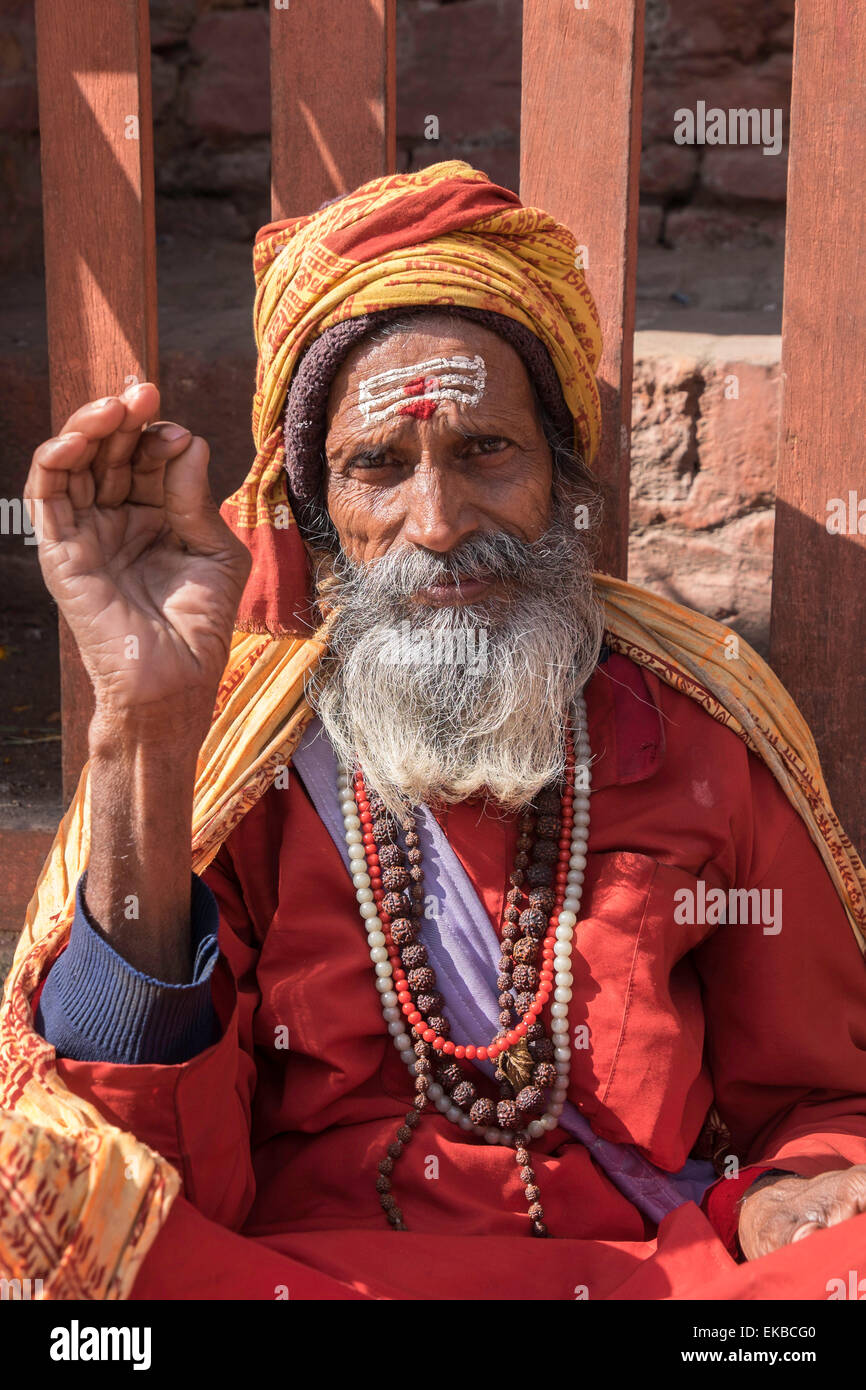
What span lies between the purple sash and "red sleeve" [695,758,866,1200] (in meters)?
0.16

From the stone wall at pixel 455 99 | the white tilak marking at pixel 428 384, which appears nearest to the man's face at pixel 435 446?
the white tilak marking at pixel 428 384

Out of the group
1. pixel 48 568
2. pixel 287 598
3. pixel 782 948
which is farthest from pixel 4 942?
pixel 782 948

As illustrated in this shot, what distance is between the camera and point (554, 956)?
7.65ft

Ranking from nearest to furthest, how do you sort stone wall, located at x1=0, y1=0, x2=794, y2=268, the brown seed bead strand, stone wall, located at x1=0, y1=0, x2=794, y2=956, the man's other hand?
the man's other hand → the brown seed bead strand → stone wall, located at x1=0, y1=0, x2=794, y2=956 → stone wall, located at x1=0, y1=0, x2=794, y2=268

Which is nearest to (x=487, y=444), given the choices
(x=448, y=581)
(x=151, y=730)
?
(x=448, y=581)

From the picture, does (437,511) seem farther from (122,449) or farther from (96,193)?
(96,193)

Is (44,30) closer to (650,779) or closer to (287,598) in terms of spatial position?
(287,598)

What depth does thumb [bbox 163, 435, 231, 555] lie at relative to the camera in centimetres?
203

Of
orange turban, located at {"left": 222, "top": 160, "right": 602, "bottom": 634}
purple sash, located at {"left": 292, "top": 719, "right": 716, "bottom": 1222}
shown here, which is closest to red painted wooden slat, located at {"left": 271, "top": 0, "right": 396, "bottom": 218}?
orange turban, located at {"left": 222, "top": 160, "right": 602, "bottom": 634}

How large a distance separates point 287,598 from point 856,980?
123cm

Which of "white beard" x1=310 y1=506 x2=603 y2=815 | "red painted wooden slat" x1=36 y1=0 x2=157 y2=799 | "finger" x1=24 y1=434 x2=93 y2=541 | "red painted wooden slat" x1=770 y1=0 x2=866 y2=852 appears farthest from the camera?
"red painted wooden slat" x1=36 y1=0 x2=157 y2=799

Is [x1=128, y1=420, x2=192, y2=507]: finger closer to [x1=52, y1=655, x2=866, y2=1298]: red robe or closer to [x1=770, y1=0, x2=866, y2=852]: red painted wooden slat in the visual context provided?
[x1=52, y1=655, x2=866, y2=1298]: red robe

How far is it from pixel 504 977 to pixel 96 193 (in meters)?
1.75

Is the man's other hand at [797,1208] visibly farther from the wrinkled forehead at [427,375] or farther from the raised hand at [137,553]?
the wrinkled forehead at [427,375]
